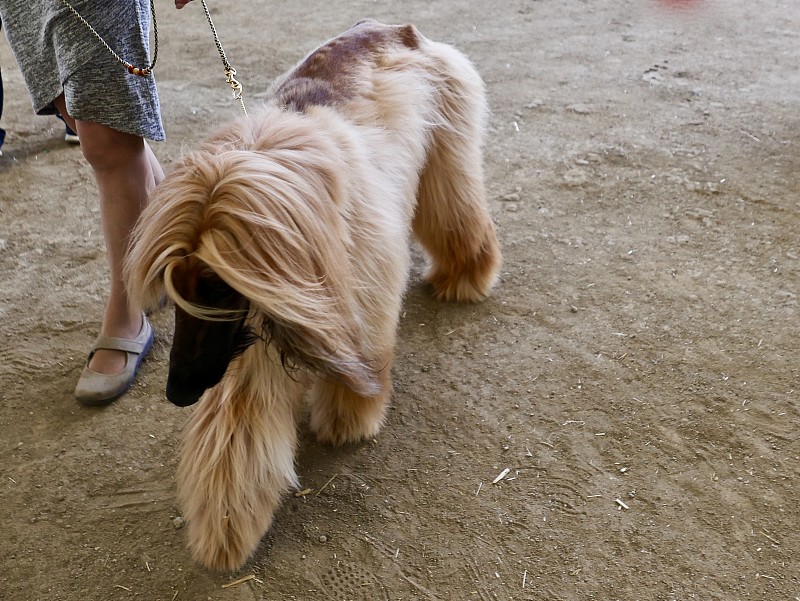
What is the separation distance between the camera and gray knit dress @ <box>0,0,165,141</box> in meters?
1.71

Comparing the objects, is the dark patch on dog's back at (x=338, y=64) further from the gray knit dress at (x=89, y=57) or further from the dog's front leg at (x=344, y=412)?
the dog's front leg at (x=344, y=412)

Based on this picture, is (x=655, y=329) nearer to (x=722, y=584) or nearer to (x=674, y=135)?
(x=722, y=584)

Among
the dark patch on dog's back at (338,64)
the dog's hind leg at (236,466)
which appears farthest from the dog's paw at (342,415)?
the dark patch on dog's back at (338,64)

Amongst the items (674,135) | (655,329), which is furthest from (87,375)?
(674,135)

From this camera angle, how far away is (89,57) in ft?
5.61

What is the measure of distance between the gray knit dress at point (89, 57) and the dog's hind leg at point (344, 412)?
82cm

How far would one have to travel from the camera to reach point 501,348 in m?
2.25

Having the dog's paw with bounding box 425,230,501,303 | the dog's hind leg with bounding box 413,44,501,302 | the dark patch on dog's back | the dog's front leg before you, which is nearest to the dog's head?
the dog's front leg

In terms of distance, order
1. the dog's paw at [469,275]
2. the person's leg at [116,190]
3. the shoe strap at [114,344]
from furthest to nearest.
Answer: the dog's paw at [469,275]
the shoe strap at [114,344]
the person's leg at [116,190]

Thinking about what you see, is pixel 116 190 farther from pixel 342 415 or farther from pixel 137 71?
pixel 342 415

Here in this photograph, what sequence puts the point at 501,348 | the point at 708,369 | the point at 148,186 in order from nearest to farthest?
the point at 148,186 < the point at 708,369 < the point at 501,348

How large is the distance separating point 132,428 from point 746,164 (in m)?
2.69

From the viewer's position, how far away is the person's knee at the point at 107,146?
1.80 m

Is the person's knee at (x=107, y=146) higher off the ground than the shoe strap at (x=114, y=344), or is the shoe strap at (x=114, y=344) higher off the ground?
the person's knee at (x=107, y=146)
